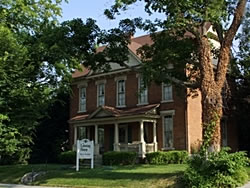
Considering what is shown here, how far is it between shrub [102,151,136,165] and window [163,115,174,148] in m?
3.00

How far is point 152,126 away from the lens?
103 ft

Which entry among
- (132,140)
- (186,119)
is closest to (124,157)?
(132,140)

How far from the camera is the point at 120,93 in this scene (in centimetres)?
3422

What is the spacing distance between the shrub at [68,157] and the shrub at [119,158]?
372cm

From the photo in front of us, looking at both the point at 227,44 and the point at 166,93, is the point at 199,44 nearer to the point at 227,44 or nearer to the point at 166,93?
the point at 227,44

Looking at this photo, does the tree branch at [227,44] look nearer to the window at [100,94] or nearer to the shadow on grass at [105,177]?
the shadow on grass at [105,177]

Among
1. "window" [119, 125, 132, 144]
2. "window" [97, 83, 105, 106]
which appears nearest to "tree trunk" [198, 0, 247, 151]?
"window" [119, 125, 132, 144]

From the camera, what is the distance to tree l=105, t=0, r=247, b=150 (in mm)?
16438

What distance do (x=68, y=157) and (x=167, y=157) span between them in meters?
9.95

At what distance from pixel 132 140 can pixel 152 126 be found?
92.0 inches

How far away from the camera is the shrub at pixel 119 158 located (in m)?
29.0

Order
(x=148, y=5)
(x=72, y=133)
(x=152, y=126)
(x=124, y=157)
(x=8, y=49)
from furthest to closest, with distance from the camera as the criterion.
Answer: (x=72, y=133) < (x=152, y=126) < (x=124, y=157) < (x=148, y=5) < (x=8, y=49)

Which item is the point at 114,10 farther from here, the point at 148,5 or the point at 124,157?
the point at 124,157

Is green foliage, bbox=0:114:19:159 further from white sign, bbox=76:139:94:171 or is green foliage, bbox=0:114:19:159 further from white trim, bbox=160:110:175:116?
white trim, bbox=160:110:175:116
